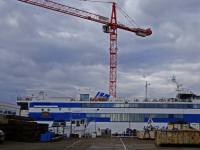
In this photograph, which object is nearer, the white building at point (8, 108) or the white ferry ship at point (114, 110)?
the white ferry ship at point (114, 110)

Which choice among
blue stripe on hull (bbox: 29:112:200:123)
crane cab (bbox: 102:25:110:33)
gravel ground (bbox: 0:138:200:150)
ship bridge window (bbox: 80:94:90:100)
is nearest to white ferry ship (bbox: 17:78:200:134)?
blue stripe on hull (bbox: 29:112:200:123)

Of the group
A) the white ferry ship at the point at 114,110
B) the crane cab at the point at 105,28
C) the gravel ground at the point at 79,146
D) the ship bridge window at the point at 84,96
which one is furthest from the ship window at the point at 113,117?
the crane cab at the point at 105,28

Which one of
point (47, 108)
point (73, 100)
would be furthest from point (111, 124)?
point (47, 108)

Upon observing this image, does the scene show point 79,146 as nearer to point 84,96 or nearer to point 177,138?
point 177,138

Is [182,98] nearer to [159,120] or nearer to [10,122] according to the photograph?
[159,120]

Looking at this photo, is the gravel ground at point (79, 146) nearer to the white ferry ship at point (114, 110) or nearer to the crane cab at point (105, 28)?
the white ferry ship at point (114, 110)

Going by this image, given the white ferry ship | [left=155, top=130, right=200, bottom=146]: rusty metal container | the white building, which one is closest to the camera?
[left=155, top=130, right=200, bottom=146]: rusty metal container

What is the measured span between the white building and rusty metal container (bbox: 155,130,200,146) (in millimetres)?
29645

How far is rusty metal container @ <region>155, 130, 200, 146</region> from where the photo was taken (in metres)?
22.0

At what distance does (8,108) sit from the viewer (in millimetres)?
43750

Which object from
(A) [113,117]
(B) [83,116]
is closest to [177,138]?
(A) [113,117]

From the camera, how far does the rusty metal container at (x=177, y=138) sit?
22.0 m

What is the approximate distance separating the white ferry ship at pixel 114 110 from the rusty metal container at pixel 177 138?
60.2ft

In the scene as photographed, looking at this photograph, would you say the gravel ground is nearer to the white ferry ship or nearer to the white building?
the white ferry ship
